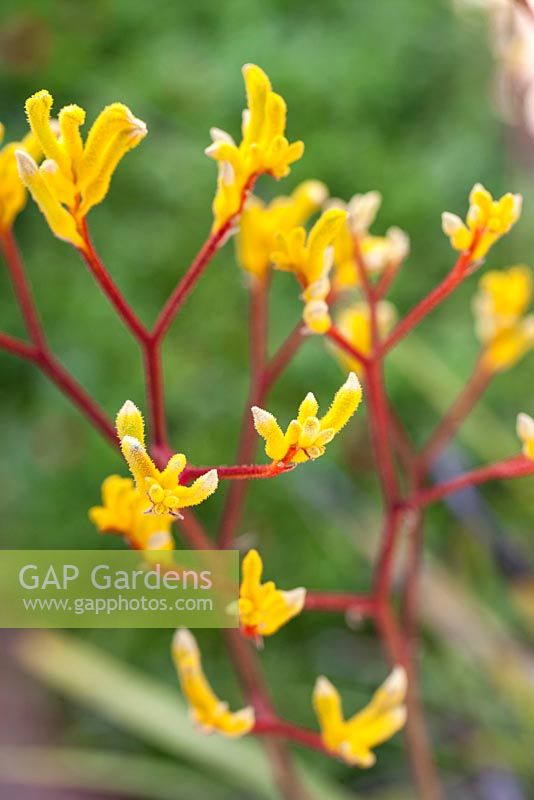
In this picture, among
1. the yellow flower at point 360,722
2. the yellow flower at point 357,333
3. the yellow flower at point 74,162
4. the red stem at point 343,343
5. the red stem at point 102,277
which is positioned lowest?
the yellow flower at point 360,722

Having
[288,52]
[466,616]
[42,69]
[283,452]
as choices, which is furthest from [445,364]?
[283,452]

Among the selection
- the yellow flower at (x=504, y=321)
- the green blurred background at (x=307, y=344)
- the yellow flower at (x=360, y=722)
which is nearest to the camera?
the yellow flower at (x=360, y=722)

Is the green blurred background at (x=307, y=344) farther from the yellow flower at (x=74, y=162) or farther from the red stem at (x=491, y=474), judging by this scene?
the yellow flower at (x=74, y=162)

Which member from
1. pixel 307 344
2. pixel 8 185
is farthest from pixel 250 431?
pixel 307 344

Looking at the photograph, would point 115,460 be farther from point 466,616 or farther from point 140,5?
point 140,5

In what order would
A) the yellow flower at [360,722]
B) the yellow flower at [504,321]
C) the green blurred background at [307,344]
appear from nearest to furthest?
Result: the yellow flower at [360,722], the yellow flower at [504,321], the green blurred background at [307,344]

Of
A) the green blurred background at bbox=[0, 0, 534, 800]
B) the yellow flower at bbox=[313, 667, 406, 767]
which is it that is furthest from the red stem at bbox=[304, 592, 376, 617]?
the green blurred background at bbox=[0, 0, 534, 800]

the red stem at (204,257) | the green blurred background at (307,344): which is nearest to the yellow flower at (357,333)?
the red stem at (204,257)

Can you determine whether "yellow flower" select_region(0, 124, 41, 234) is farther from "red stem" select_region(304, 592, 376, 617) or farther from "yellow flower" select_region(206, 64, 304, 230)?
"red stem" select_region(304, 592, 376, 617)
